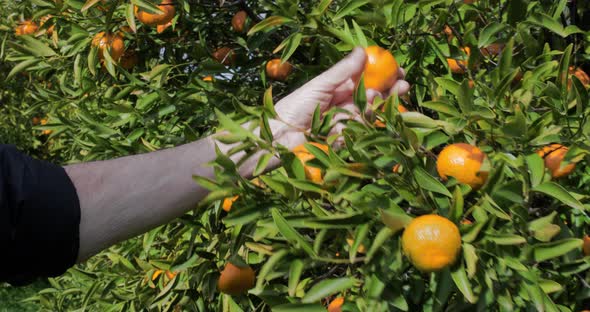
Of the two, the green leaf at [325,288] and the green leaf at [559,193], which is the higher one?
the green leaf at [559,193]

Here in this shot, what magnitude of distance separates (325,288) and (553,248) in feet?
1.12

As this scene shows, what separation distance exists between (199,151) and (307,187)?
1.18ft

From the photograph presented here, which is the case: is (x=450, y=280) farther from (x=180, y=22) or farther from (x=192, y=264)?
(x=180, y=22)

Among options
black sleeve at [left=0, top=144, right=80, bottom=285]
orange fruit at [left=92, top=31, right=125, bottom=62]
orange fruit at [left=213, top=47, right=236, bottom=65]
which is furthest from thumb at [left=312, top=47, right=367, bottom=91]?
orange fruit at [left=92, top=31, right=125, bottom=62]

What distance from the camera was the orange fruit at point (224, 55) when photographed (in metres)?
1.90

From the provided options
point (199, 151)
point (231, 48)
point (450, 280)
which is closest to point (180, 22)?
point (231, 48)

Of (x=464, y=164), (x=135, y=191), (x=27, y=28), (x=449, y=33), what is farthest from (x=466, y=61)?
(x=27, y=28)

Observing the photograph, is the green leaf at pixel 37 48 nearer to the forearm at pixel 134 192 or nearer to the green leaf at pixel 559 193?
the forearm at pixel 134 192

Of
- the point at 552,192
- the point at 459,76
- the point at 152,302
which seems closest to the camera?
the point at 552,192

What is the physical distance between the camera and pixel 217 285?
4.80ft

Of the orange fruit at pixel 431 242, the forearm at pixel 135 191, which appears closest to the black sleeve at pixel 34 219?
the forearm at pixel 135 191

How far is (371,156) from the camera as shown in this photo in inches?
40.3

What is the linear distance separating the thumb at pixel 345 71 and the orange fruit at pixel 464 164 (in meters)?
0.30

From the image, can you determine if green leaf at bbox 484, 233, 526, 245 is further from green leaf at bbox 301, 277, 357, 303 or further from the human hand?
the human hand
